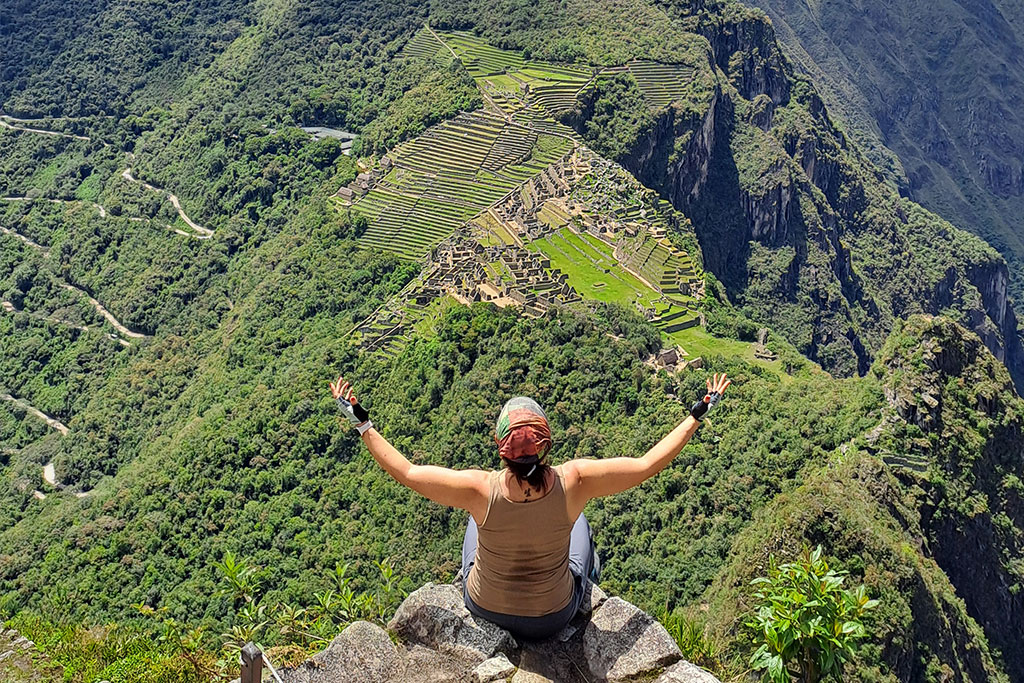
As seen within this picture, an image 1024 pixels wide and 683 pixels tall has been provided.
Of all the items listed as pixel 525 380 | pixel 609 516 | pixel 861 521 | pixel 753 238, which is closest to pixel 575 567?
pixel 861 521

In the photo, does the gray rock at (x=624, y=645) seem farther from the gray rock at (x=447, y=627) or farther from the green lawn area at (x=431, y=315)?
the green lawn area at (x=431, y=315)

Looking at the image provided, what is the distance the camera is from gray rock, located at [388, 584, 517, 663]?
6789 millimetres

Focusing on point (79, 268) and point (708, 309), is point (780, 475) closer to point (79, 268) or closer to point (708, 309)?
point (708, 309)

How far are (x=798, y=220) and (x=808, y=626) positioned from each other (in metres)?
75.6

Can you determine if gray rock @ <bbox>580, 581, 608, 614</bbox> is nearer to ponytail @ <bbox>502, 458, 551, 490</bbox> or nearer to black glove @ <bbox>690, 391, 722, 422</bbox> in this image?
ponytail @ <bbox>502, 458, 551, 490</bbox>

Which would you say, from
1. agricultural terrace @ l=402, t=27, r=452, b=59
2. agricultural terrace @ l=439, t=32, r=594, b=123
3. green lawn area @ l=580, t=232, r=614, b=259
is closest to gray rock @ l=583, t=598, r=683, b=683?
green lawn area @ l=580, t=232, r=614, b=259

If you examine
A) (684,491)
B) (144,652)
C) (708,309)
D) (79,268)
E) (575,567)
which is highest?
(575,567)

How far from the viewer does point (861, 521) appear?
22.8m

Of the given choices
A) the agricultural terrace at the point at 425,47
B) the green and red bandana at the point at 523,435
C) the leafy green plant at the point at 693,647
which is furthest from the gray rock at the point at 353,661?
the agricultural terrace at the point at 425,47

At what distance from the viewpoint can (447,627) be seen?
6938 millimetres

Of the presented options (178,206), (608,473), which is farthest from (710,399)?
(178,206)

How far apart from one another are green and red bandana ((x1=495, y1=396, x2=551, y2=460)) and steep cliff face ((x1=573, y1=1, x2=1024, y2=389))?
53412 mm

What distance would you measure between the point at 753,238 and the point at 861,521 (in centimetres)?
5466

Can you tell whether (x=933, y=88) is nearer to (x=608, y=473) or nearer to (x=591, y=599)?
(x=591, y=599)
